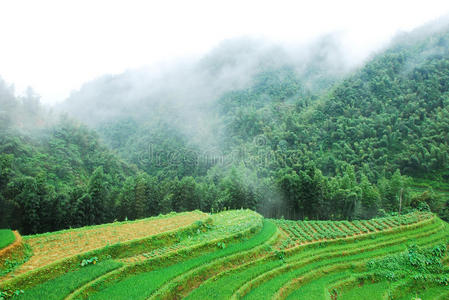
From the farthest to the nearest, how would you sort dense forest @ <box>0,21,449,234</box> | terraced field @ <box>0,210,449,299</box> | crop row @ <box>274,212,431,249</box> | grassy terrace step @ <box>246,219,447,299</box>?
dense forest @ <box>0,21,449,234</box> < crop row @ <box>274,212,431,249</box> < grassy terrace step @ <box>246,219,447,299</box> < terraced field @ <box>0,210,449,299</box>

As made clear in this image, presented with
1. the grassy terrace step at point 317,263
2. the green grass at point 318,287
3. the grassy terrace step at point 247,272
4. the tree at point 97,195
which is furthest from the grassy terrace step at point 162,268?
the tree at point 97,195

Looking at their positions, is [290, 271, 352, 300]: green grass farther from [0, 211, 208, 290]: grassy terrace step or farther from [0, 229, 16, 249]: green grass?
[0, 229, 16, 249]: green grass

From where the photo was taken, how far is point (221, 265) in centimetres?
1452

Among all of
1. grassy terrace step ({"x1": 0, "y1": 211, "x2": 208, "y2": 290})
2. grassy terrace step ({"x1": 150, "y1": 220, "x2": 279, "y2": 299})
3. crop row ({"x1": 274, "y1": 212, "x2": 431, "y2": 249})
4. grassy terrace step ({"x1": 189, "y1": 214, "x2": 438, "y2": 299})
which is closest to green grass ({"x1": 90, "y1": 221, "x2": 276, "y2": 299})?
grassy terrace step ({"x1": 150, "y1": 220, "x2": 279, "y2": 299})

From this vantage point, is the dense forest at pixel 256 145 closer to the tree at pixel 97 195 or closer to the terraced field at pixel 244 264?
the tree at pixel 97 195

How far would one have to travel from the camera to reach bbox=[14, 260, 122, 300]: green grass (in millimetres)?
10086

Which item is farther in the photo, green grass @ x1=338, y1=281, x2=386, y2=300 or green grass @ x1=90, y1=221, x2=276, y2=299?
green grass @ x1=338, y1=281, x2=386, y2=300

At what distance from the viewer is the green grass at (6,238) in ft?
39.1

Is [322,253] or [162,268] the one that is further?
[322,253]

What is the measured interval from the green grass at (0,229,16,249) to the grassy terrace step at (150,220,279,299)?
7079 mm

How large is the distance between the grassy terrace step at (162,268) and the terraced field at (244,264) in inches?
1.7

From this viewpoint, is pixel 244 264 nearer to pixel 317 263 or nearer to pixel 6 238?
pixel 317 263

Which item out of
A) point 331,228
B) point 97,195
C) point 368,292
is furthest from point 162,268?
point 97,195

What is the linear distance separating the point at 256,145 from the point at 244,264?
4684 cm
